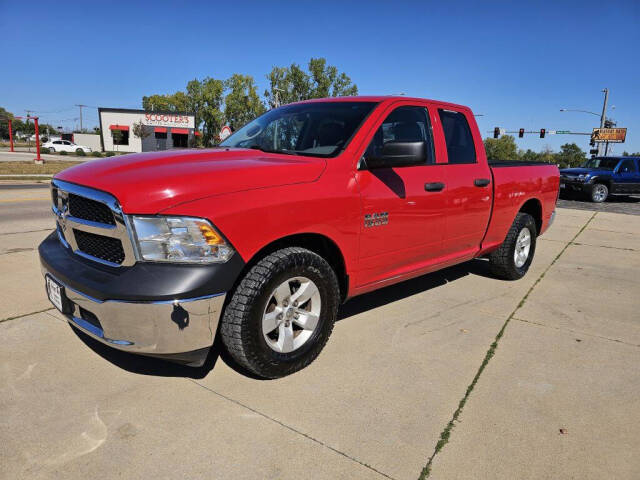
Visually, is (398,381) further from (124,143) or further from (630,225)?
(124,143)

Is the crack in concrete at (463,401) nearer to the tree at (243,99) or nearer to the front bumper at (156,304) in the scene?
the front bumper at (156,304)

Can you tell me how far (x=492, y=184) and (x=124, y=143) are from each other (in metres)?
63.5

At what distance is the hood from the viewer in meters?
2.34

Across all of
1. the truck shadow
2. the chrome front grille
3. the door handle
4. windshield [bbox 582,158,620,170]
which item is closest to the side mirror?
the door handle

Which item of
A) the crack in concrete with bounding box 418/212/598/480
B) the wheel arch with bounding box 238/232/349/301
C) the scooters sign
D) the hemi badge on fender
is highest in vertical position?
the scooters sign

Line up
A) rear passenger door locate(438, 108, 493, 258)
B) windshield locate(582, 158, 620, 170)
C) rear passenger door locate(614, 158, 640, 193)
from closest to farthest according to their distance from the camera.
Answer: rear passenger door locate(438, 108, 493, 258), rear passenger door locate(614, 158, 640, 193), windshield locate(582, 158, 620, 170)

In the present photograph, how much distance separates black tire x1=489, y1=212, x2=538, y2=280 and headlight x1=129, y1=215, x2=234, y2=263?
148 inches

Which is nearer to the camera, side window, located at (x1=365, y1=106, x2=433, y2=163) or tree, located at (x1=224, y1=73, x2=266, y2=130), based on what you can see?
side window, located at (x1=365, y1=106, x2=433, y2=163)

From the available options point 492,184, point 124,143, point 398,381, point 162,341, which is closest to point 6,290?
point 162,341

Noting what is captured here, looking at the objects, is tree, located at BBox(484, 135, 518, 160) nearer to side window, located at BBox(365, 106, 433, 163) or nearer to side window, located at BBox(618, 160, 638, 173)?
side window, located at BBox(618, 160, 638, 173)

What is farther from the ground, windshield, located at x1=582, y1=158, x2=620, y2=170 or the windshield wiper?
the windshield wiper

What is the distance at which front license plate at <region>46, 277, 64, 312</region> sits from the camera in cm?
272

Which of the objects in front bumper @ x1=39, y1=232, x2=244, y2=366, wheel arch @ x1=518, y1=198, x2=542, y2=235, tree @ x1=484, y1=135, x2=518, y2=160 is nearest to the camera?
front bumper @ x1=39, y1=232, x2=244, y2=366

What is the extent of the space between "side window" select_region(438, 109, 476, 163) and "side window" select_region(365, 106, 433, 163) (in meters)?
0.27
